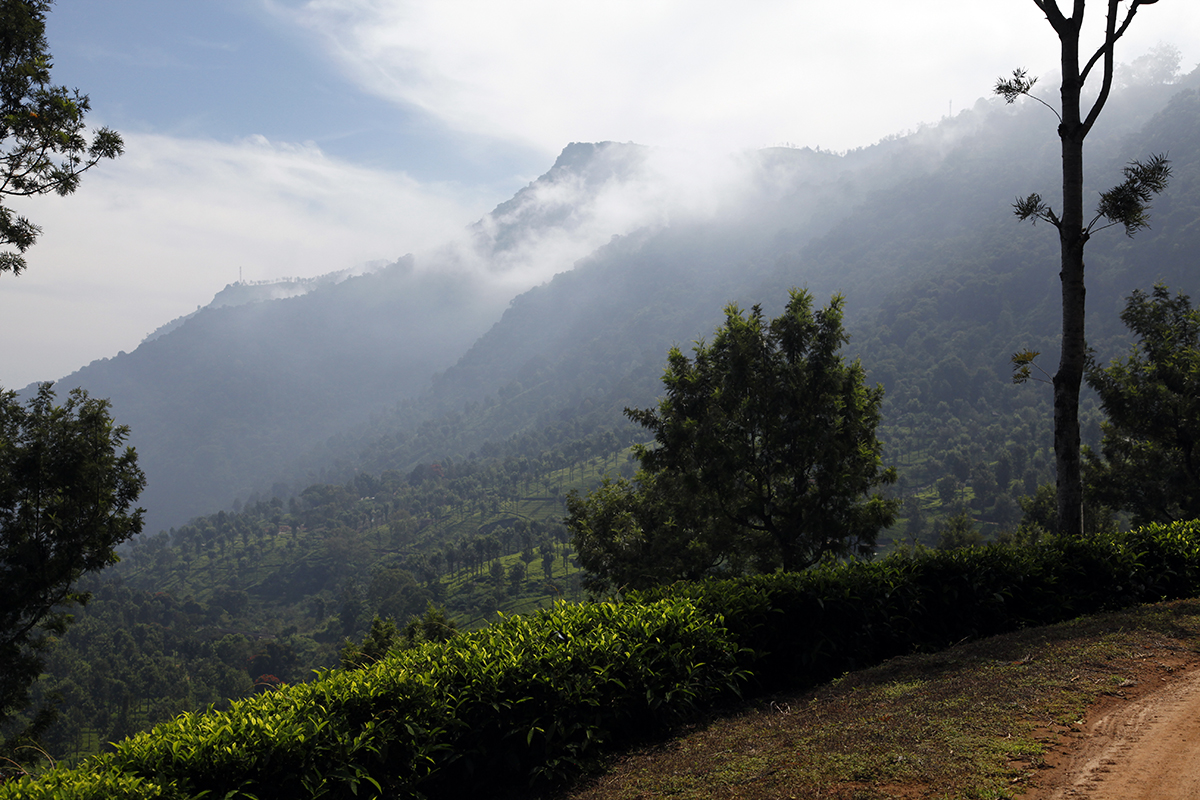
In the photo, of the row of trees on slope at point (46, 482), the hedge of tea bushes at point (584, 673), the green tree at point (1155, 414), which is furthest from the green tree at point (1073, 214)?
the row of trees on slope at point (46, 482)

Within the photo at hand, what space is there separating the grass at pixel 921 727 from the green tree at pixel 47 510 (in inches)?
548

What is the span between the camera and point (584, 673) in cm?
582

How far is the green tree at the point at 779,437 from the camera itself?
1623cm

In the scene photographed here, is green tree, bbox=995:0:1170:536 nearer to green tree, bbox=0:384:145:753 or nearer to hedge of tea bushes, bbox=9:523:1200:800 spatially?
hedge of tea bushes, bbox=9:523:1200:800

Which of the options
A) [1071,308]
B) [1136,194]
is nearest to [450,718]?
[1071,308]

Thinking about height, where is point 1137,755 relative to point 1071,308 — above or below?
below

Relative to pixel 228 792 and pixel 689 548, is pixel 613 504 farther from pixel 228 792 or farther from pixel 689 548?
pixel 228 792

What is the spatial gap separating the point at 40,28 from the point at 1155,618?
64.2 feet

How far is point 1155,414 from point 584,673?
21.9 metres

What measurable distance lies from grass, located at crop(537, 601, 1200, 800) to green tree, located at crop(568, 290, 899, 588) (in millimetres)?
9042

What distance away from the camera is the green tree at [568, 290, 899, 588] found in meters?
16.2

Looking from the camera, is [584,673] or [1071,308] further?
[1071,308]

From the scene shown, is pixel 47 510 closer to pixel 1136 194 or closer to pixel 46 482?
pixel 46 482

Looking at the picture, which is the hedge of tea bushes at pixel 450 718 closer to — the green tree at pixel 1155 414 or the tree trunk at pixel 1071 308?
the tree trunk at pixel 1071 308
